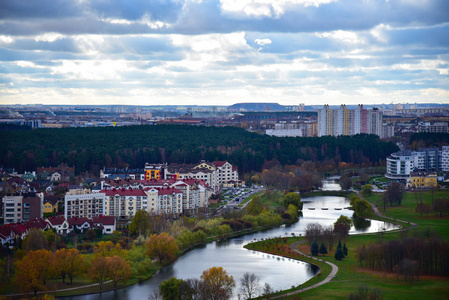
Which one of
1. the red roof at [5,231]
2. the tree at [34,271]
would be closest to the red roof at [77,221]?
the red roof at [5,231]

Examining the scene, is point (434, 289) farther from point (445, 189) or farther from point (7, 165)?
point (7, 165)

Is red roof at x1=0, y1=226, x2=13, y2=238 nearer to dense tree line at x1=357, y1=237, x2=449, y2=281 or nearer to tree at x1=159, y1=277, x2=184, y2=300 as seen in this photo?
→ tree at x1=159, y1=277, x2=184, y2=300

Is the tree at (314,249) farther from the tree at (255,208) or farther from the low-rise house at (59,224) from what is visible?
the low-rise house at (59,224)

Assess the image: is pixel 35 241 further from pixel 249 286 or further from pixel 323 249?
pixel 323 249

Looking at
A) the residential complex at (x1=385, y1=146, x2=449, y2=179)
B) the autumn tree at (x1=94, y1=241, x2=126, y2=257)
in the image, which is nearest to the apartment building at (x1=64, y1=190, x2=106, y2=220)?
the autumn tree at (x1=94, y1=241, x2=126, y2=257)

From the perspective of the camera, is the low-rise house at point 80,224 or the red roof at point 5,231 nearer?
the red roof at point 5,231

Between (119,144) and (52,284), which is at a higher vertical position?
(119,144)

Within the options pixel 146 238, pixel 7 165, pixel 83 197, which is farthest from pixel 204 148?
pixel 146 238
